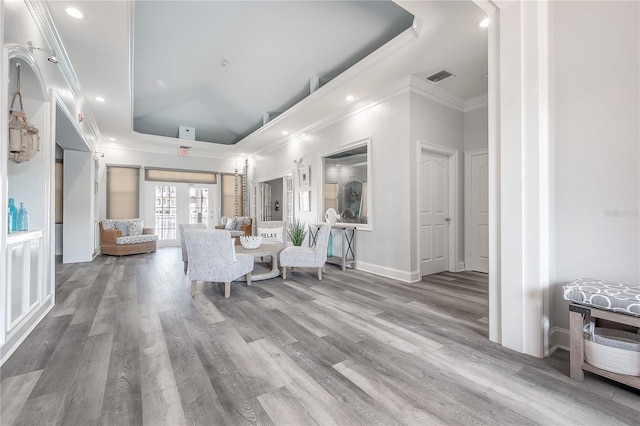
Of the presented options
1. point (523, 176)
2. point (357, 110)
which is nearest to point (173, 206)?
point (357, 110)

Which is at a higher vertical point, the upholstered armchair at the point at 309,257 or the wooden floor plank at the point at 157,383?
the upholstered armchair at the point at 309,257

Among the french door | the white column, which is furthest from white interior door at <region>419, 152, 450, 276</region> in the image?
the french door

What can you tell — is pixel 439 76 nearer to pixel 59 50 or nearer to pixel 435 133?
pixel 435 133


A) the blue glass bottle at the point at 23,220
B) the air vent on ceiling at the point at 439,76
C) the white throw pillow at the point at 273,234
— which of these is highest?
the air vent on ceiling at the point at 439,76

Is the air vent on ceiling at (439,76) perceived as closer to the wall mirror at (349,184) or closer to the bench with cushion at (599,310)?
the wall mirror at (349,184)

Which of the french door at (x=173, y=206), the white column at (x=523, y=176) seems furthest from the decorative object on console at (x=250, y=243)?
the french door at (x=173, y=206)

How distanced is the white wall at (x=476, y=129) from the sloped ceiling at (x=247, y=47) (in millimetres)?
2007

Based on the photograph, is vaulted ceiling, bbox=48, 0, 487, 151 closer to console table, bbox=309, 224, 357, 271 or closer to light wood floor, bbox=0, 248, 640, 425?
console table, bbox=309, 224, 357, 271

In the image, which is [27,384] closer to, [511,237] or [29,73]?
[29,73]

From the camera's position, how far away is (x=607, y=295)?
154 cm

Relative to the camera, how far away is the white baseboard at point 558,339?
6.68ft

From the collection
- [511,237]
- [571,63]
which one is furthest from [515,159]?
[571,63]

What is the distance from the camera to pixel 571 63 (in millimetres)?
2004

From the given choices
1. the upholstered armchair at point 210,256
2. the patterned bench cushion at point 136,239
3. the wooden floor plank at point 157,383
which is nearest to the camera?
the wooden floor plank at point 157,383
